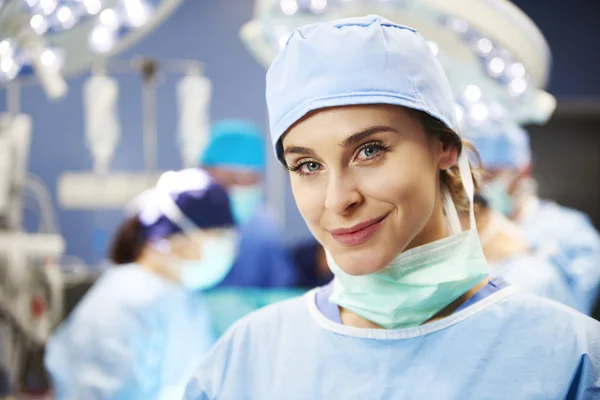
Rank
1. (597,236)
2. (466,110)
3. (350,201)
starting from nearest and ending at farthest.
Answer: (350,201), (466,110), (597,236)

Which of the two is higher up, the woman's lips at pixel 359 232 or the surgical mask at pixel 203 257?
the woman's lips at pixel 359 232

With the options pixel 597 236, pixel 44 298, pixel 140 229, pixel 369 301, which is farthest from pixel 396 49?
pixel 597 236

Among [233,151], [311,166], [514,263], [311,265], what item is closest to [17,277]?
[233,151]

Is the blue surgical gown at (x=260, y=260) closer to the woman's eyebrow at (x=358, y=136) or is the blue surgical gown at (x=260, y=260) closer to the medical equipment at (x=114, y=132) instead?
the medical equipment at (x=114, y=132)

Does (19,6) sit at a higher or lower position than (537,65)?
higher

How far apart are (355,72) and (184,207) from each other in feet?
5.46

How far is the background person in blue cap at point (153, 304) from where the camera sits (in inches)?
93.8

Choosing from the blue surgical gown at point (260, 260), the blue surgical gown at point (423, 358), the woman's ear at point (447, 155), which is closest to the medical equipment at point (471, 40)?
the woman's ear at point (447, 155)

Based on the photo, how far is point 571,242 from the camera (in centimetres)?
361

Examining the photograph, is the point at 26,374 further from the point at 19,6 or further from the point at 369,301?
the point at 369,301

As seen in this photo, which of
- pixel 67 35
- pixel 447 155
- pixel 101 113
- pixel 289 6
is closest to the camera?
pixel 447 155

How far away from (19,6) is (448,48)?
1127mm

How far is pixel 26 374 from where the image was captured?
122 inches

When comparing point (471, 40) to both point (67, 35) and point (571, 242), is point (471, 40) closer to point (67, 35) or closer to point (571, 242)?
point (67, 35)
